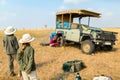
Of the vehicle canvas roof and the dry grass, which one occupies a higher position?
the vehicle canvas roof

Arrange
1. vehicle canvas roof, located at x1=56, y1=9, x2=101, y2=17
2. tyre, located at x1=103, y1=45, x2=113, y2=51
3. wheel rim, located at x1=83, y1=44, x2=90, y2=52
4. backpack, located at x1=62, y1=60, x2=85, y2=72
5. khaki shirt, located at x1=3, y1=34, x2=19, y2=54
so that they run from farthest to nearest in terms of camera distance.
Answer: tyre, located at x1=103, y1=45, x2=113, y2=51 → vehicle canvas roof, located at x1=56, y1=9, x2=101, y2=17 → wheel rim, located at x1=83, y1=44, x2=90, y2=52 → backpack, located at x1=62, y1=60, x2=85, y2=72 → khaki shirt, located at x1=3, y1=34, x2=19, y2=54

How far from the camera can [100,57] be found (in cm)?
1247

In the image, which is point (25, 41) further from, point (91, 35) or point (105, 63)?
point (91, 35)

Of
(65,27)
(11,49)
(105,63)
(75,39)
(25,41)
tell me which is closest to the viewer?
(25,41)

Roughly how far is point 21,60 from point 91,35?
7.69 m

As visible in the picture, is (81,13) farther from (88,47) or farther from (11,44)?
(11,44)

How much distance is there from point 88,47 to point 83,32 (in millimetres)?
1079

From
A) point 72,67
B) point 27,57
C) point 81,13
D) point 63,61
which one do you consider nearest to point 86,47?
point 81,13

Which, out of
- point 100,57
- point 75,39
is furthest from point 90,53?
point 75,39

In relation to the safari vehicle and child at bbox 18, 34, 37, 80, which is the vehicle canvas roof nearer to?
the safari vehicle

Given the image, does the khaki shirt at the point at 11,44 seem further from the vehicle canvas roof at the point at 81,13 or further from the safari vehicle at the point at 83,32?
the vehicle canvas roof at the point at 81,13

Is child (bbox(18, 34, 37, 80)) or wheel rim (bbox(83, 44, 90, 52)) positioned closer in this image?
child (bbox(18, 34, 37, 80))

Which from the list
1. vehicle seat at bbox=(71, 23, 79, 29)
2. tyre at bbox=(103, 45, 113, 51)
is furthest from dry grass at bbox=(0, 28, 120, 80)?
vehicle seat at bbox=(71, 23, 79, 29)

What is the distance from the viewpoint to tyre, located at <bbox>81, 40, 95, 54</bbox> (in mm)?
13164
